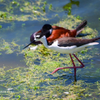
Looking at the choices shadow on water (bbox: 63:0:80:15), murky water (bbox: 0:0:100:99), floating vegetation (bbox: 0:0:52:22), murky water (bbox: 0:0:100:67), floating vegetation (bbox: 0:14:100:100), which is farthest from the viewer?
shadow on water (bbox: 63:0:80:15)

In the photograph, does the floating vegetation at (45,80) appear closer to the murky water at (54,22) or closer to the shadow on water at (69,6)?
the murky water at (54,22)

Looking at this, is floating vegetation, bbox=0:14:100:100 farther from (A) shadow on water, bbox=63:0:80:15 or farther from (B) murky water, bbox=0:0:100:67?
(A) shadow on water, bbox=63:0:80:15

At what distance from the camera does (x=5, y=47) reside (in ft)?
22.7

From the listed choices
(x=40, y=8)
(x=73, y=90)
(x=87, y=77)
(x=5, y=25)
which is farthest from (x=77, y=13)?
(x=73, y=90)

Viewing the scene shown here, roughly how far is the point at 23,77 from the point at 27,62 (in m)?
0.79

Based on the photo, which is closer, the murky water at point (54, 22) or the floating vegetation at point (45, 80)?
the floating vegetation at point (45, 80)

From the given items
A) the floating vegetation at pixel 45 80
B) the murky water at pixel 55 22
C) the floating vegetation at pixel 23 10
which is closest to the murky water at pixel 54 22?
the murky water at pixel 55 22

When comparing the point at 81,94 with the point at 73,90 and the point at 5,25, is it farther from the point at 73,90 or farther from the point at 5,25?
the point at 5,25

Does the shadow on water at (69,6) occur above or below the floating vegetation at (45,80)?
above

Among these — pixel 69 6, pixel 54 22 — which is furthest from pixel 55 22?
pixel 69 6

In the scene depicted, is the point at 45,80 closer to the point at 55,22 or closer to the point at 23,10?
the point at 55,22

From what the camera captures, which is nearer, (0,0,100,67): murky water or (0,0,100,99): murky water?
(0,0,100,99): murky water

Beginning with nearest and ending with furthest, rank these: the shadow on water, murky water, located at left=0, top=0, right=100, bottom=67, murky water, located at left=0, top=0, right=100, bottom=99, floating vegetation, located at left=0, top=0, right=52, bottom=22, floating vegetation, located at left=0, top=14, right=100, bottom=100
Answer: floating vegetation, located at left=0, top=14, right=100, bottom=100
murky water, located at left=0, top=0, right=100, bottom=99
murky water, located at left=0, top=0, right=100, bottom=67
floating vegetation, located at left=0, top=0, right=52, bottom=22
the shadow on water

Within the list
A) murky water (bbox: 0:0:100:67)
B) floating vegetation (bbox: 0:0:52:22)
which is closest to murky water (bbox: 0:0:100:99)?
murky water (bbox: 0:0:100:67)
